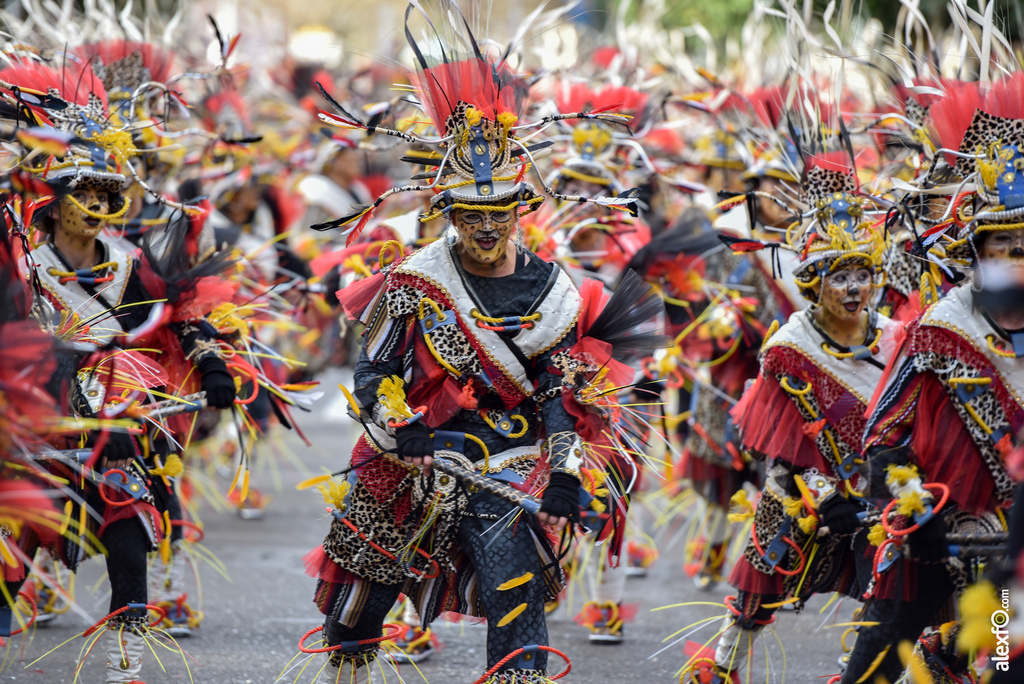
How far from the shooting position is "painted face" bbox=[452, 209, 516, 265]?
4520mm

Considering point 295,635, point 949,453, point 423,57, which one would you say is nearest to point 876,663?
point 949,453

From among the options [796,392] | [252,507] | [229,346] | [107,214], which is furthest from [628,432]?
[252,507]

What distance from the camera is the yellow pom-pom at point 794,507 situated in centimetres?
509

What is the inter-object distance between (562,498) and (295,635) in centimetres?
301

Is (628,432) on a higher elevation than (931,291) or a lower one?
lower

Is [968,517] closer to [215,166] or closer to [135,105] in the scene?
[135,105]

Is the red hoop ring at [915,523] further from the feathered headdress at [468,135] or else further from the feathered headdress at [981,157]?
the feathered headdress at [468,135]

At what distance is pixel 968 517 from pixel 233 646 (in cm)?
360

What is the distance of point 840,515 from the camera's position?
15.3 feet

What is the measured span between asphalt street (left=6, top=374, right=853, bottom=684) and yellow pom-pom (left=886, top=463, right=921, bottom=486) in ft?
3.94

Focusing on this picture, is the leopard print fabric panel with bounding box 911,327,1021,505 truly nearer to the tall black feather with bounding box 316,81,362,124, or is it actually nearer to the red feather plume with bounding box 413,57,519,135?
the red feather plume with bounding box 413,57,519,135

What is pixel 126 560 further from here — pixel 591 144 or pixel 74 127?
pixel 591 144

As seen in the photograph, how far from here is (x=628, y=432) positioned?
4.96 m

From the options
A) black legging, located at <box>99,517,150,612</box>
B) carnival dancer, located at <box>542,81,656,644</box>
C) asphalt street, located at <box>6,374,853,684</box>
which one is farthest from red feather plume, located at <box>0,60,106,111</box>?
carnival dancer, located at <box>542,81,656,644</box>
